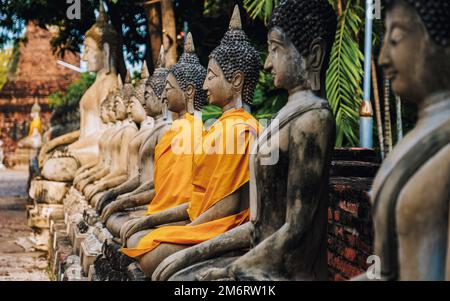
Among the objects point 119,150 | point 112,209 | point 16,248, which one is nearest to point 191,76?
point 112,209

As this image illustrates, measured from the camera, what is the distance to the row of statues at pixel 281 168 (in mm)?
2037

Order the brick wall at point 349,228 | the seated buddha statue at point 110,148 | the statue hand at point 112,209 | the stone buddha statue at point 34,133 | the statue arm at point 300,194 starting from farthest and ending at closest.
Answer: the stone buddha statue at point 34,133, the seated buddha statue at point 110,148, the statue hand at point 112,209, the brick wall at point 349,228, the statue arm at point 300,194

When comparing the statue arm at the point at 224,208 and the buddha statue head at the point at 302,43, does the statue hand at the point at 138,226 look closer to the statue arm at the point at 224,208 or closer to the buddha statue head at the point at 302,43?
the statue arm at the point at 224,208

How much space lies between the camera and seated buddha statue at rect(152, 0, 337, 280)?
2.93 metres

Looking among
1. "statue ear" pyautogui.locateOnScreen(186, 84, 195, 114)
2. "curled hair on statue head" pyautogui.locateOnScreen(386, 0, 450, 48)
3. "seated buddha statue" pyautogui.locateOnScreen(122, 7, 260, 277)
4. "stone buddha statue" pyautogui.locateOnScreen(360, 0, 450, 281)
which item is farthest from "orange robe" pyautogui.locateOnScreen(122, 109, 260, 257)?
"curled hair on statue head" pyautogui.locateOnScreen(386, 0, 450, 48)

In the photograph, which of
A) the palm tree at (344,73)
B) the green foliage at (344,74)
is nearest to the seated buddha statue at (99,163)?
the palm tree at (344,73)

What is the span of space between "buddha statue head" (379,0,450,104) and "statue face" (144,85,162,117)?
146 inches

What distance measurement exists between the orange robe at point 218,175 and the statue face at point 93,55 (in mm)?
6517

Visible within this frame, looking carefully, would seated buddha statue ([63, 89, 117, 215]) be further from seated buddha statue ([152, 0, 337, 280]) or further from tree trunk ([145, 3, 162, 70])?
seated buddha statue ([152, 0, 337, 280])

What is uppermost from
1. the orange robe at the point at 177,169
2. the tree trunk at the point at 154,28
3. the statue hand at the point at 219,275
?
the tree trunk at the point at 154,28

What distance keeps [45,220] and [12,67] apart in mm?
22773

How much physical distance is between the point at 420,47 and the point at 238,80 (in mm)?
2028

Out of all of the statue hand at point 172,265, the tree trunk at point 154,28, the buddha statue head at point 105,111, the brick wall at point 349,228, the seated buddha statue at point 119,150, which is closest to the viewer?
the statue hand at point 172,265
